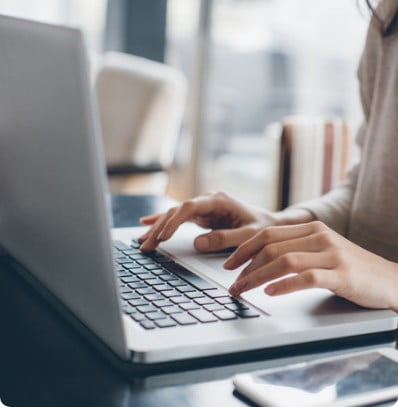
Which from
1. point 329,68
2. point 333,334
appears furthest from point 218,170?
point 333,334

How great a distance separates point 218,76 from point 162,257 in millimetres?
2768

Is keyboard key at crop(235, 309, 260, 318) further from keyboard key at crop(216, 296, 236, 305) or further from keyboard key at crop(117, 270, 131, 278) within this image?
keyboard key at crop(117, 270, 131, 278)

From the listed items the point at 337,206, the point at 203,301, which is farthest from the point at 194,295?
the point at 337,206

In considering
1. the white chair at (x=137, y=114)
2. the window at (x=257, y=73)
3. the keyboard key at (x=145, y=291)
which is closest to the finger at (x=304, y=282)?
the keyboard key at (x=145, y=291)

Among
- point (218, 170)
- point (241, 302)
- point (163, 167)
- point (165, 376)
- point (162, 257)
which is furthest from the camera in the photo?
point (218, 170)

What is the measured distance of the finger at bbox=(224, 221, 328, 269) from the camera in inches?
26.2

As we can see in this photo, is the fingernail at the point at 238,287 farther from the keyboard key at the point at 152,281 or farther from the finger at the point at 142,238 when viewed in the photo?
the finger at the point at 142,238

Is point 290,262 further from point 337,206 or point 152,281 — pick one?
point 337,206

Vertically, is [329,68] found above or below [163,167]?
above

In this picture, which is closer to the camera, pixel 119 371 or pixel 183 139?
pixel 119 371

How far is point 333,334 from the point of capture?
1.92 feet

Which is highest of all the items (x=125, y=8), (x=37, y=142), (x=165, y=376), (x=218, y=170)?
(x=125, y=8)

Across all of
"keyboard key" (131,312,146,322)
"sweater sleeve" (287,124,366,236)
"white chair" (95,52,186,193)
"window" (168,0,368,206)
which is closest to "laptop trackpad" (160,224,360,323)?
"keyboard key" (131,312,146,322)

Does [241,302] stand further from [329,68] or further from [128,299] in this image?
[329,68]
